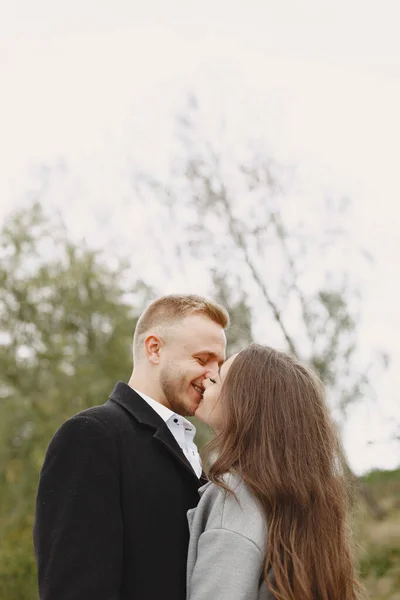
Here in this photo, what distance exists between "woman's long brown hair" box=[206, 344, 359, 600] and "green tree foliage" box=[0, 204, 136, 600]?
516 inches

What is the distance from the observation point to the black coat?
8.73 ft

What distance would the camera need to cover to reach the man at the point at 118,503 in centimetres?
267

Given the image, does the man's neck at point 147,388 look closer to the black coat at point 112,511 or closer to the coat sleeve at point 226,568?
the black coat at point 112,511

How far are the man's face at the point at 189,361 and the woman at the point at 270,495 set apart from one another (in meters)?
0.22

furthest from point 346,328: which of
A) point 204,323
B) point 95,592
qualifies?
point 95,592

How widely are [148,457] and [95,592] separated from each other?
51 cm

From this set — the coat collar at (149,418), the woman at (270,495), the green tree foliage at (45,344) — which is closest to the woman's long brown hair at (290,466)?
the woman at (270,495)

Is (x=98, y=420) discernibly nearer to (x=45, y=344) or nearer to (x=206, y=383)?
(x=206, y=383)

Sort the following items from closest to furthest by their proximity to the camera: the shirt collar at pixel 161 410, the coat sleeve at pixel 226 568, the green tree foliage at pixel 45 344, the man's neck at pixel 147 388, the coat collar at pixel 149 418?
the coat sleeve at pixel 226 568
the coat collar at pixel 149 418
the shirt collar at pixel 161 410
the man's neck at pixel 147 388
the green tree foliage at pixel 45 344

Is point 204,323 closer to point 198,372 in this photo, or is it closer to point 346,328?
point 198,372

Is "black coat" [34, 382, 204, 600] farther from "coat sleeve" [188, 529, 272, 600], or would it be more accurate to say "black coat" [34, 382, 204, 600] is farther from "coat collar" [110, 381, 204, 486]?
"coat sleeve" [188, 529, 272, 600]

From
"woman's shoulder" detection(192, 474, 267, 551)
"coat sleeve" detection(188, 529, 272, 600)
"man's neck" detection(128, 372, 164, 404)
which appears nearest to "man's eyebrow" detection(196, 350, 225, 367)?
"man's neck" detection(128, 372, 164, 404)

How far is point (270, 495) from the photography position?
9.29 feet

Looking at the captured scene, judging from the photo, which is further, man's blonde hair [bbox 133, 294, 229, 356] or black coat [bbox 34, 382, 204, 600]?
man's blonde hair [bbox 133, 294, 229, 356]
